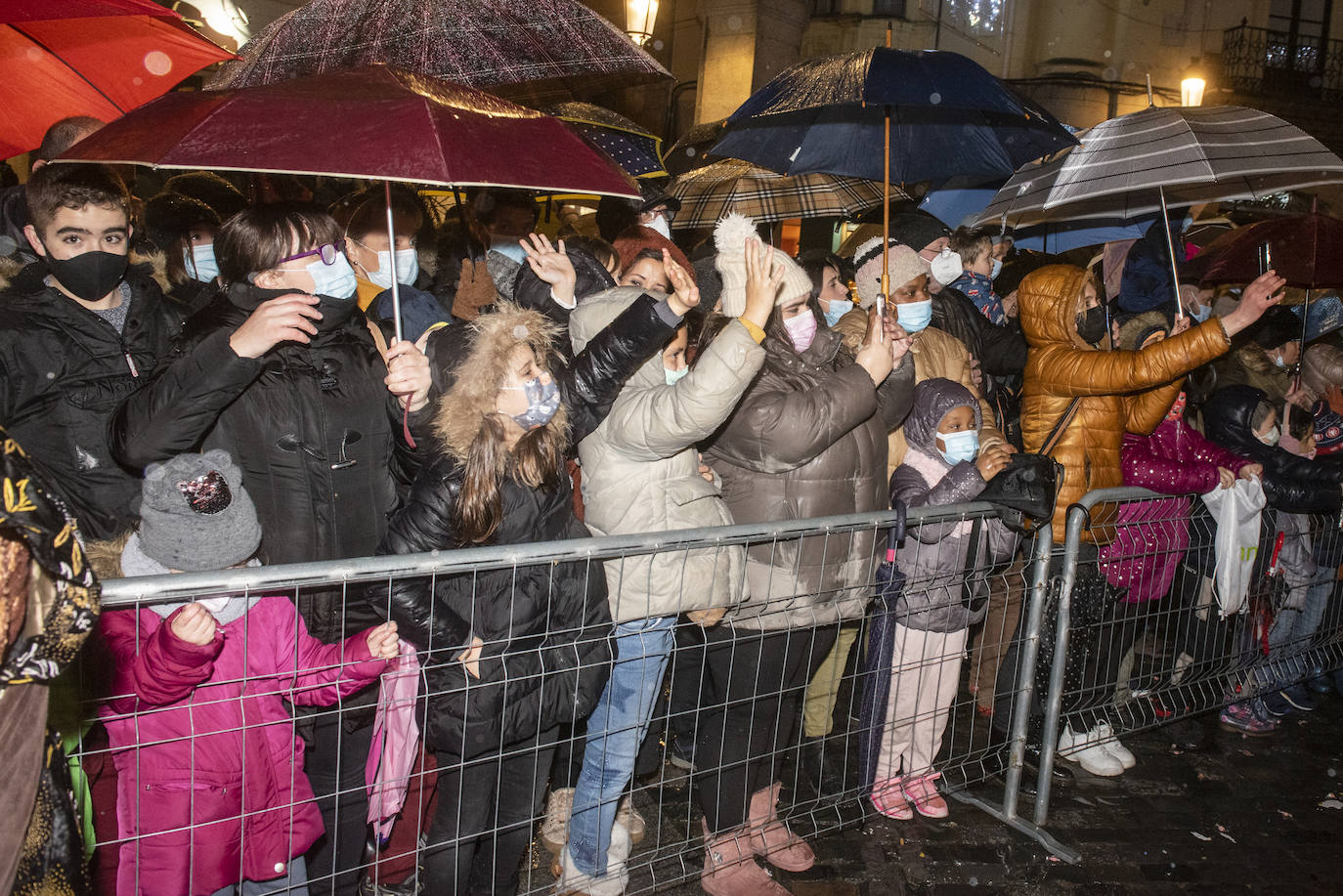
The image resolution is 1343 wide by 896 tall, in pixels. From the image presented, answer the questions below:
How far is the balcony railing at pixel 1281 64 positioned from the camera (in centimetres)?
2181

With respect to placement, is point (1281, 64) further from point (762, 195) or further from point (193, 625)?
point (193, 625)

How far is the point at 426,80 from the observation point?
2945 millimetres

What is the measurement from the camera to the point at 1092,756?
518 cm

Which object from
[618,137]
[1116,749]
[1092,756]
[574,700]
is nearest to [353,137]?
[574,700]

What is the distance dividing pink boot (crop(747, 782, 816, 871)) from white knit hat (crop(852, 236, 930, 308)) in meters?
2.31

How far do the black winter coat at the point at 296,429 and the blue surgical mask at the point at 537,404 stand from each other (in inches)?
13.5

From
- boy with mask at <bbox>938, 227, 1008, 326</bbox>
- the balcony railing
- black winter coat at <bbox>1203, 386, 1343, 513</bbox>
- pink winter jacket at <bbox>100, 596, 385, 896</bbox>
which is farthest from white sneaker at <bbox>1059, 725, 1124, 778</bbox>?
the balcony railing

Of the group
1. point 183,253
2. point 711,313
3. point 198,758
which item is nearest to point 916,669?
point 711,313

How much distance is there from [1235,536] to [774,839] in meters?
2.75

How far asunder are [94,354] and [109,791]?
4.71 ft

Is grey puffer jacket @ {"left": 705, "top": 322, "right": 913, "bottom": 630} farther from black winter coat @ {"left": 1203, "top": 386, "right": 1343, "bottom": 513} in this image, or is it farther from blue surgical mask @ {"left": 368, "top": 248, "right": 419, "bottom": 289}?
black winter coat @ {"left": 1203, "top": 386, "right": 1343, "bottom": 513}

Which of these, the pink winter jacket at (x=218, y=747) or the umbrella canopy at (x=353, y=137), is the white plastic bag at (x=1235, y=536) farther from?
the pink winter jacket at (x=218, y=747)

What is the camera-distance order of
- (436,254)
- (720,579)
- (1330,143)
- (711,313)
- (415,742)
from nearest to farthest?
(415,742), (720,579), (711,313), (436,254), (1330,143)

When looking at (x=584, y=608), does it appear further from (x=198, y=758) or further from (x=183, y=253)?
(x=183, y=253)
